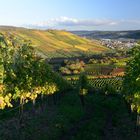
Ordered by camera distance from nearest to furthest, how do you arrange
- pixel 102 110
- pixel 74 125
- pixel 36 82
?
pixel 36 82, pixel 74 125, pixel 102 110

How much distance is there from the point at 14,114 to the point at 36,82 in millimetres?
9893

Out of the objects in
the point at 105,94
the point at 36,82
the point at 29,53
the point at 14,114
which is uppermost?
the point at 29,53

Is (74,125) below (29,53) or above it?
below

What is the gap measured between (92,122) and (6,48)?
3531 cm

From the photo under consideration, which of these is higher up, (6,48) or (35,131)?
(6,48)

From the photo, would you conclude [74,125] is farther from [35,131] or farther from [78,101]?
[78,101]

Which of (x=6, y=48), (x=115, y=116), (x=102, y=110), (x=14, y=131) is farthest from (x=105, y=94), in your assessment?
(x=6, y=48)

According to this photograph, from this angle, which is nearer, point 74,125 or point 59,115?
point 74,125

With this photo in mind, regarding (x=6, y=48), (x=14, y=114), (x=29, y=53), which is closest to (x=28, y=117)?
(x=14, y=114)

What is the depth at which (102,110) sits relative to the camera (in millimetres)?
81875

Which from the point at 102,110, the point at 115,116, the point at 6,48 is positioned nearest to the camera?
the point at 6,48

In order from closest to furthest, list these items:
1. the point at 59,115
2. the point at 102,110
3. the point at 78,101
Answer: the point at 59,115, the point at 102,110, the point at 78,101

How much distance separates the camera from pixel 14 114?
64625 mm

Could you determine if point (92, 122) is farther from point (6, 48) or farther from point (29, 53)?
point (6, 48)
